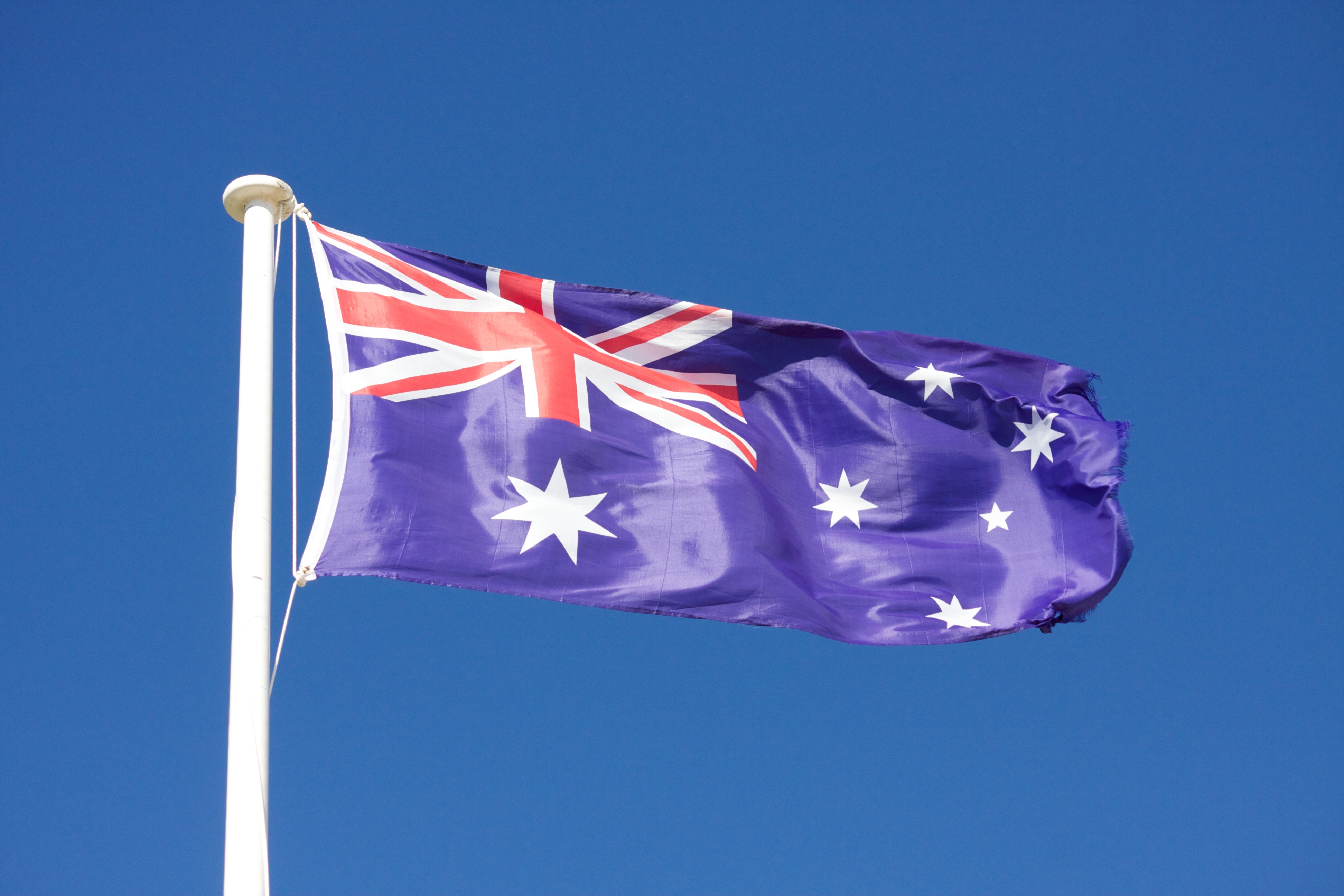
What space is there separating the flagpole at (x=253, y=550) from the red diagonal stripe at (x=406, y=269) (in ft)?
2.77

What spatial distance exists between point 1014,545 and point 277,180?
25.5ft

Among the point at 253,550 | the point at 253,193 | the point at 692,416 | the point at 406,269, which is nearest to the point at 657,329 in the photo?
the point at 692,416

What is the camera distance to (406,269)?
40.9 ft

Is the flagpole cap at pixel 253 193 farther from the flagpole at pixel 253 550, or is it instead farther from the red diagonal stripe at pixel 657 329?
the red diagonal stripe at pixel 657 329

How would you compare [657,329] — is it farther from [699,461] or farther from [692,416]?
[699,461]

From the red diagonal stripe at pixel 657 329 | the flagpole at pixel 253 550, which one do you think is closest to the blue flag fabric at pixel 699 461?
the red diagonal stripe at pixel 657 329

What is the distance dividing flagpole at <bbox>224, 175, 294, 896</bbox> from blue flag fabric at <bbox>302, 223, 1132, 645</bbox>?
1.75 feet

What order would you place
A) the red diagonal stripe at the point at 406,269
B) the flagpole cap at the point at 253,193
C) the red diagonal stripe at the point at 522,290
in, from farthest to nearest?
the red diagonal stripe at the point at 522,290 → the red diagonal stripe at the point at 406,269 → the flagpole cap at the point at 253,193

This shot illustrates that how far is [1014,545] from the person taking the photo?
48.5 feet

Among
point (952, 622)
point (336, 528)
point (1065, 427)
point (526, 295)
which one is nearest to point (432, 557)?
point (336, 528)

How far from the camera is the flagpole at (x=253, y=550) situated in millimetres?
8562

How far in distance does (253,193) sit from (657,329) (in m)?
4.63

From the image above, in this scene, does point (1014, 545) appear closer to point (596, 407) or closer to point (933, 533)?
point (933, 533)

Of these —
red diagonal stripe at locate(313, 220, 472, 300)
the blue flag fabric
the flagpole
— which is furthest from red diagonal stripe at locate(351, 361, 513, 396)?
the flagpole
